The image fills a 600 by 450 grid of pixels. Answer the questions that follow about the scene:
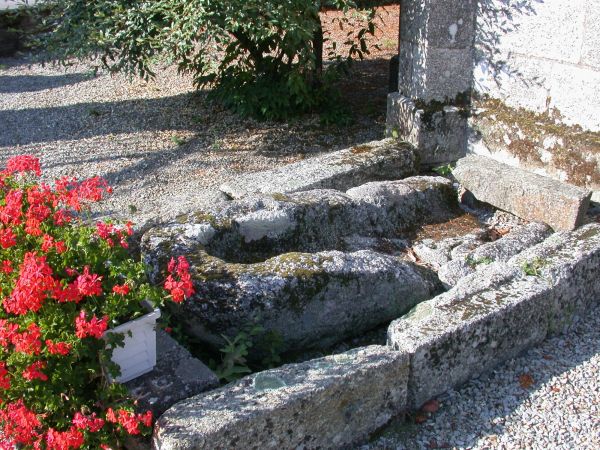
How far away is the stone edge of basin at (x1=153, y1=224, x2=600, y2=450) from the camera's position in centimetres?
264

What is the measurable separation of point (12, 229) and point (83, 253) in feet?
1.06

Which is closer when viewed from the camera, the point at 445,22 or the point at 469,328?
the point at 469,328

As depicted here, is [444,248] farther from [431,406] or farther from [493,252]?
[431,406]

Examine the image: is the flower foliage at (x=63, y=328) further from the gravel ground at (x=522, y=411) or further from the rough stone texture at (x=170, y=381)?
the gravel ground at (x=522, y=411)

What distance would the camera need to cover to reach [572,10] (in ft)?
15.8

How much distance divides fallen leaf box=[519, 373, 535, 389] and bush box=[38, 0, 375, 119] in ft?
10.5

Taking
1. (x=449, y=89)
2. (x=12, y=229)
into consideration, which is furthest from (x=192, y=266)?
(x=449, y=89)

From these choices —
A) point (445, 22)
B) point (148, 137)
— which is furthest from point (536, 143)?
point (148, 137)

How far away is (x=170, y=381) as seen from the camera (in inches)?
112

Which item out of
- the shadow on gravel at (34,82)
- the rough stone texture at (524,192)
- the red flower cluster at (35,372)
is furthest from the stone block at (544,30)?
the shadow on gravel at (34,82)

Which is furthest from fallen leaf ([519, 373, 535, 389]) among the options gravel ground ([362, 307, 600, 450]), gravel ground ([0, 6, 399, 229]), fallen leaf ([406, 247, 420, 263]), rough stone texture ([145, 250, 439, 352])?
gravel ground ([0, 6, 399, 229])

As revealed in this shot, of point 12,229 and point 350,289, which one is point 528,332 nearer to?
point 350,289

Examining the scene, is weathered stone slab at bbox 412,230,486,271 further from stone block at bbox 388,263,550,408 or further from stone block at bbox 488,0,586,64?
stone block at bbox 488,0,586,64

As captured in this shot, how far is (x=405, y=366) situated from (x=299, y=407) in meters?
0.58
